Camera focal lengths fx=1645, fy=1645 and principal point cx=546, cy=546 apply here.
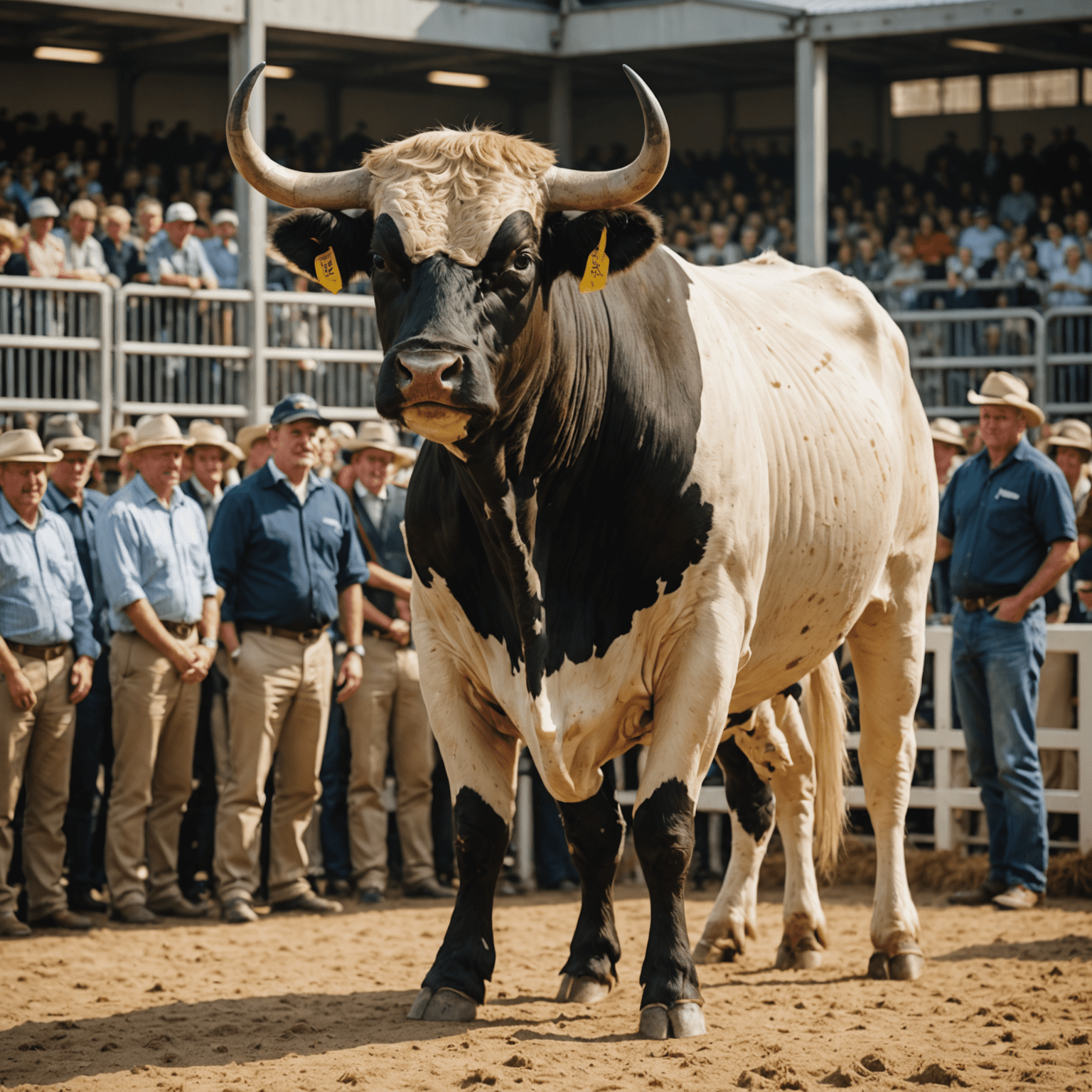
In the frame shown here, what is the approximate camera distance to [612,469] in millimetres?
5371

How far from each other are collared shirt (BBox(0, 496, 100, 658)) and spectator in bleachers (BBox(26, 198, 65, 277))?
712 centimetres

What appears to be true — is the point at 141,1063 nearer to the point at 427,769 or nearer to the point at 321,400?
the point at 427,769

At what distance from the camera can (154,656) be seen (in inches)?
329

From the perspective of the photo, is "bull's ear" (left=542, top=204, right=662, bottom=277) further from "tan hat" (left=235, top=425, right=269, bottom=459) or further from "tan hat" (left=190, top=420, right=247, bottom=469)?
"tan hat" (left=235, top=425, right=269, bottom=459)

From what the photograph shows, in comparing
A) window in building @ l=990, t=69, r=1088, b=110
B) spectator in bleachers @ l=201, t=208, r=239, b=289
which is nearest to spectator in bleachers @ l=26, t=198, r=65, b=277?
spectator in bleachers @ l=201, t=208, r=239, b=289

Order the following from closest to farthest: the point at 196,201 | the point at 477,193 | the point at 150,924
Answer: the point at 477,193 < the point at 150,924 < the point at 196,201

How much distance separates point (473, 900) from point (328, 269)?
7.18 feet

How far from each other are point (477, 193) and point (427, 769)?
5.13 meters

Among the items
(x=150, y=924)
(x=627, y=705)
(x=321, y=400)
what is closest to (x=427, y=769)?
(x=150, y=924)

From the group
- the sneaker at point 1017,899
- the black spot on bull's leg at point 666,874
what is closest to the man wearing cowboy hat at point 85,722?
the black spot on bull's leg at point 666,874

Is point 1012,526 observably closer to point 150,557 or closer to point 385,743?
point 385,743

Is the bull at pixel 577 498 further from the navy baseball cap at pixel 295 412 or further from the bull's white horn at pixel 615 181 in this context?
the navy baseball cap at pixel 295 412

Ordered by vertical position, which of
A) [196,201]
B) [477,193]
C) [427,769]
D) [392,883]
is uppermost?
[196,201]

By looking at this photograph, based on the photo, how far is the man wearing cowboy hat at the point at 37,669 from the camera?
25.8 feet
